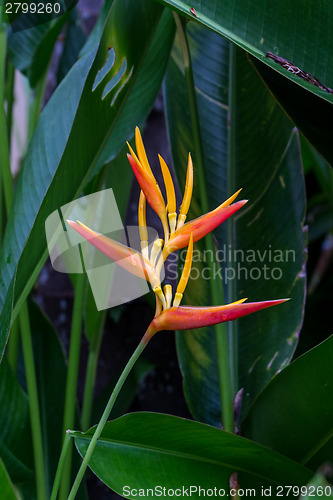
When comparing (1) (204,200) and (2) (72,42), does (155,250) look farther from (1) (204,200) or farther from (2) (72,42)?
(2) (72,42)

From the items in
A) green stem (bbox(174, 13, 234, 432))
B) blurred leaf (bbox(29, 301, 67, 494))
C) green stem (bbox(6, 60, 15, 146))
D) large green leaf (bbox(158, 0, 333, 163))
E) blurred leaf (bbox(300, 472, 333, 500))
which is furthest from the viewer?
green stem (bbox(6, 60, 15, 146))

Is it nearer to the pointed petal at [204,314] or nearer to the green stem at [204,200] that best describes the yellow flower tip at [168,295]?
the pointed petal at [204,314]

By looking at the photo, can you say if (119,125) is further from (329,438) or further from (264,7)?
(329,438)

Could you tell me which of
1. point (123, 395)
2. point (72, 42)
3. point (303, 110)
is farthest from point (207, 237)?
point (72, 42)

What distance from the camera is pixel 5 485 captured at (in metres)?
0.34

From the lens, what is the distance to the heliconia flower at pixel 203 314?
0.91ft

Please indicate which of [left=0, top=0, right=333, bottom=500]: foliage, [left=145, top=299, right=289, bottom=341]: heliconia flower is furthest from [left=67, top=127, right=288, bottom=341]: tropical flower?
[left=0, top=0, right=333, bottom=500]: foliage

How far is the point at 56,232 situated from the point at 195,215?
0.64 ft

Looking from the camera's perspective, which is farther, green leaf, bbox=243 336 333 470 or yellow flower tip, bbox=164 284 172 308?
green leaf, bbox=243 336 333 470

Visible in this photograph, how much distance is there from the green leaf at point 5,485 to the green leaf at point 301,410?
9.8 inches

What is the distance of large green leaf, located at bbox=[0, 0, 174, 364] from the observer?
0.45m

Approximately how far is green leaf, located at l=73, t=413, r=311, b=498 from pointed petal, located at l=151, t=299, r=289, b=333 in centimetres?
15

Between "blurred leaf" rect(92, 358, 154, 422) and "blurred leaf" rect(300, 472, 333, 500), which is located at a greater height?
"blurred leaf" rect(300, 472, 333, 500)

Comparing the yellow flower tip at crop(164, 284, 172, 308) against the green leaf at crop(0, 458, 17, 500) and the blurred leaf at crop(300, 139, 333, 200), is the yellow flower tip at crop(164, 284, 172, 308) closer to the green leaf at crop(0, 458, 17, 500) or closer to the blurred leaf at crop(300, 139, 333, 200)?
the green leaf at crop(0, 458, 17, 500)
